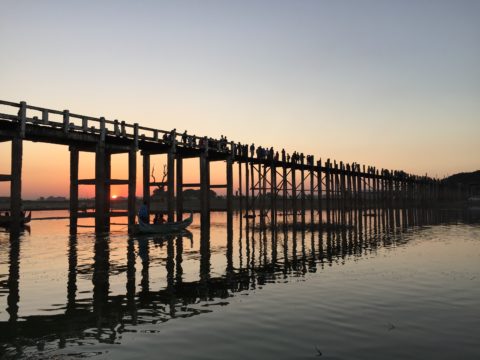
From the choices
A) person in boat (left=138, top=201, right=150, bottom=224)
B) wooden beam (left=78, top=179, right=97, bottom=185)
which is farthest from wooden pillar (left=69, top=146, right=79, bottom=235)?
person in boat (left=138, top=201, right=150, bottom=224)

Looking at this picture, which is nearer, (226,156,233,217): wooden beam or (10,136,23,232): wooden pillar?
(10,136,23,232): wooden pillar

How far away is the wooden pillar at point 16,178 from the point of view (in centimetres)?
1920

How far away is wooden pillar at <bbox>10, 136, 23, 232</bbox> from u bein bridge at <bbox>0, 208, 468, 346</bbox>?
1510 mm

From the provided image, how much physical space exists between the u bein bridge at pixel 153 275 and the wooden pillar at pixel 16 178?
1.51m

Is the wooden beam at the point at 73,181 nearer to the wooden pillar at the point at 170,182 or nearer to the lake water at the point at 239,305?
the wooden pillar at the point at 170,182

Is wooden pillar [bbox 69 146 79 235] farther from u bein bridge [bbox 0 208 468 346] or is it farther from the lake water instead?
the lake water

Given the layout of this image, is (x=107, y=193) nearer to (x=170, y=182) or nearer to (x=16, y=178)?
(x=170, y=182)

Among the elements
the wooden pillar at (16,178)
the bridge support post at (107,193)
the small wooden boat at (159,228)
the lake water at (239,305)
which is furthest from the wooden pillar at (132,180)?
the lake water at (239,305)

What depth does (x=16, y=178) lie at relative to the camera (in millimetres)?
19344

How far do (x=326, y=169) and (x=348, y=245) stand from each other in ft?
108

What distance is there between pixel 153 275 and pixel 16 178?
1057 centimetres

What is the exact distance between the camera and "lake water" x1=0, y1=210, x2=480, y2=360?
6.39m

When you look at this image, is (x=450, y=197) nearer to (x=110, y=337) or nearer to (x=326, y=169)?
(x=326, y=169)

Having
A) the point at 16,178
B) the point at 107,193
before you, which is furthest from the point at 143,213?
the point at 16,178
